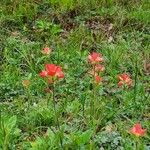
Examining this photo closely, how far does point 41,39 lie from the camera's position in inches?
265

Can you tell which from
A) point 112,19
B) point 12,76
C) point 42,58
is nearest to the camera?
point 12,76

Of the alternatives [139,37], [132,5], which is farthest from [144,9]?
[139,37]

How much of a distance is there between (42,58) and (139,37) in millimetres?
1652

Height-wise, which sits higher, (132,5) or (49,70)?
(49,70)

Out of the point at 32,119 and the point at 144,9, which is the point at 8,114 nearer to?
the point at 32,119

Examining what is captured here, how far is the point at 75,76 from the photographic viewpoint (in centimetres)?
554

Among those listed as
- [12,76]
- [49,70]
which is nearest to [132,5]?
[12,76]

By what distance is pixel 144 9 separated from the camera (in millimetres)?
7508

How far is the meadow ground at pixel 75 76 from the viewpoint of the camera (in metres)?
3.99

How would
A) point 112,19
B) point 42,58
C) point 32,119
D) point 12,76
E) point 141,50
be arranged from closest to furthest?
point 32,119 < point 12,76 < point 42,58 < point 141,50 < point 112,19

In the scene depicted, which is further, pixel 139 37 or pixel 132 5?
pixel 132 5

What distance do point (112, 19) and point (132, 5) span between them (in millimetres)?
640

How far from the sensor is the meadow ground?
3.99m

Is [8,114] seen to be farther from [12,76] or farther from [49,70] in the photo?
[49,70]
